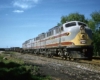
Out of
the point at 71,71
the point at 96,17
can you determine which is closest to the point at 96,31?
the point at 96,17

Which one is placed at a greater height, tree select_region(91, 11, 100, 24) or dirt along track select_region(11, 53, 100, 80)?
tree select_region(91, 11, 100, 24)

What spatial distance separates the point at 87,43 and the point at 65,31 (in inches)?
113

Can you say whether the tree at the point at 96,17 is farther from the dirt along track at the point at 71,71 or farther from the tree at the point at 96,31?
the dirt along track at the point at 71,71

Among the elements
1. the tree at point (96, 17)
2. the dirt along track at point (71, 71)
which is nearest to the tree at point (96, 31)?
the tree at point (96, 17)

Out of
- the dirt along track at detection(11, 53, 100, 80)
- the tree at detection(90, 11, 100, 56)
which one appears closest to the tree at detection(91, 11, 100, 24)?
the tree at detection(90, 11, 100, 56)

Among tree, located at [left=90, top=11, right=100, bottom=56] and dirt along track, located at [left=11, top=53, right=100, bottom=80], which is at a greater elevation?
tree, located at [left=90, top=11, right=100, bottom=56]

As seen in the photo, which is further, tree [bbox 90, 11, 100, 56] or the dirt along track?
tree [bbox 90, 11, 100, 56]

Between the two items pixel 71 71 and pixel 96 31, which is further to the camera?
pixel 96 31

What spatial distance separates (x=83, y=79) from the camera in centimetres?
877

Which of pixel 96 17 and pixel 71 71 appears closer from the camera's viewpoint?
pixel 71 71

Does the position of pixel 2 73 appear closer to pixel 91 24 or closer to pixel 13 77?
pixel 13 77

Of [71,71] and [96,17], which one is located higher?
[96,17]

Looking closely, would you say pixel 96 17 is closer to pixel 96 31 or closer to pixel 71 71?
pixel 96 31

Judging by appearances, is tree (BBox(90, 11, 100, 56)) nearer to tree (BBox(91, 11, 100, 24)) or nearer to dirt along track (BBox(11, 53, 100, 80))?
tree (BBox(91, 11, 100, 24))
